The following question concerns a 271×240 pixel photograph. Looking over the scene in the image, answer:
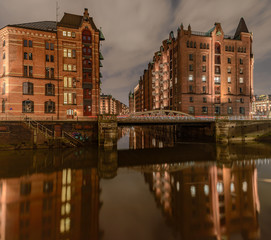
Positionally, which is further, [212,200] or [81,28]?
[81,28]

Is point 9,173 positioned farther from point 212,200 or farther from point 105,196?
point 212,200

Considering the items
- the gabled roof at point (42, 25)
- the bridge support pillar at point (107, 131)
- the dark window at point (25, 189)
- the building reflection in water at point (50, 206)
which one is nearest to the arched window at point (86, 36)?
the gabled roof at point (42, 25)

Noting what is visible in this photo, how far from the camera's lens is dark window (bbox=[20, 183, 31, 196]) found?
12109 mm

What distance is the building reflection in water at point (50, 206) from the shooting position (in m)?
7.91

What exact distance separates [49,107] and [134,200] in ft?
98.0

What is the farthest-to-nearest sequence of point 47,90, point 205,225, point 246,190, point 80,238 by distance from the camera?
point 47,90 < point 246,190 < point 205,225 < point 80,238

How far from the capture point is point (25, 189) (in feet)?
41.9

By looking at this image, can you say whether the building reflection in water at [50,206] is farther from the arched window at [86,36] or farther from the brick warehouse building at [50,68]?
the arched window at [86,36]

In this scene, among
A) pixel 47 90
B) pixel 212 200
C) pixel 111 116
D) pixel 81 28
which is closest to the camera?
pixel 212 200

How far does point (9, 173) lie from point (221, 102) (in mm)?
51520

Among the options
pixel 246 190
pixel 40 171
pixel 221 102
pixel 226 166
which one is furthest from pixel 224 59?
pixel 40 171

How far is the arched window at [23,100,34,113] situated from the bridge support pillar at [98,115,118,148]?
15442 mm

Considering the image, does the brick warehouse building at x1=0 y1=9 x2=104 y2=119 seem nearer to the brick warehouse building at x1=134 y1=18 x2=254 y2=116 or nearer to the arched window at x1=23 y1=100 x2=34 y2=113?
the arched window at x1=23 y1=100 x2=34 y2=113

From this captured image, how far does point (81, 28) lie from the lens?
35375 mm
